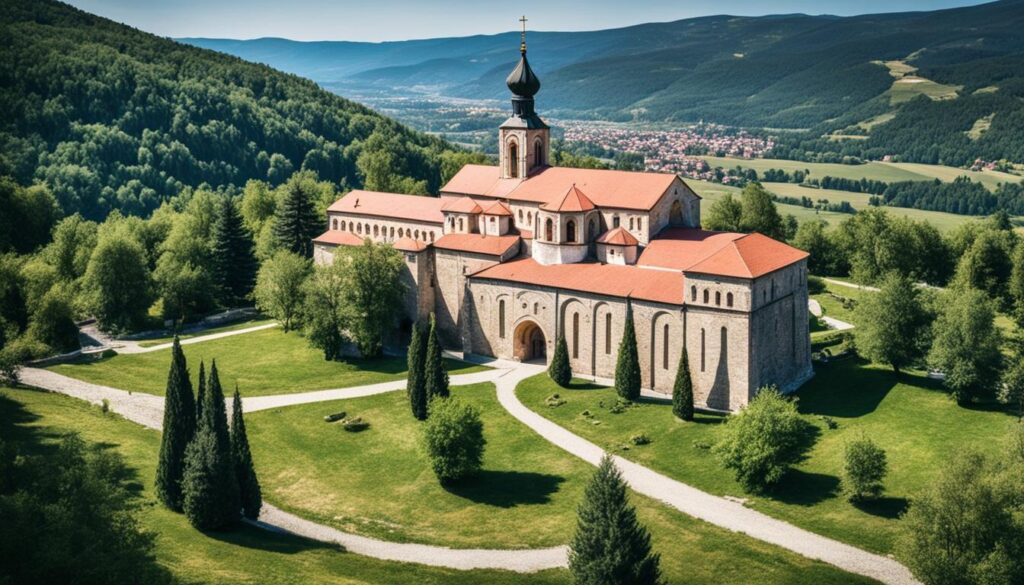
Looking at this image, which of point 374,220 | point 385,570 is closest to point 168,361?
point 374,220

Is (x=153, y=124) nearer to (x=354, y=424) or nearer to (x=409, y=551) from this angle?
(x=354, y=424)

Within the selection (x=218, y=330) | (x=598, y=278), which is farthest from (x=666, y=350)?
(x=218, y=330)

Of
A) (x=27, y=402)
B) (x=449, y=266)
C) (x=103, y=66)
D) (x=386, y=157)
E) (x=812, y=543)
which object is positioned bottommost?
(x=812, y=543)

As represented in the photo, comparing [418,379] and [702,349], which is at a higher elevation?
[702,349]

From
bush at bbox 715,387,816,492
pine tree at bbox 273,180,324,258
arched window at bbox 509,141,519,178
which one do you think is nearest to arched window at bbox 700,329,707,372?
bush at bbox 715,387,816,492

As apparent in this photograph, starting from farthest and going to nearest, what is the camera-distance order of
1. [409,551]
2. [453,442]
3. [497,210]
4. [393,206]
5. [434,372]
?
[393,206] < [497,210] < [434,372] < [453,442] < [409,551]

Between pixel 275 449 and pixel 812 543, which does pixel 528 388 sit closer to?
pixel 275 449

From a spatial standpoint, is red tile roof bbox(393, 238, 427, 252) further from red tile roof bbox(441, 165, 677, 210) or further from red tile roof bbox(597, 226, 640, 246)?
red tile roof bbox(597, 226, 640, 246)
